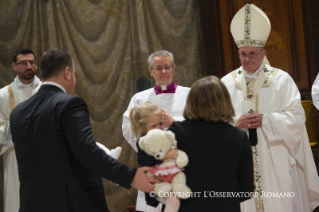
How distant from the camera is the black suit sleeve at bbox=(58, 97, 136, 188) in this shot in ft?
9.31

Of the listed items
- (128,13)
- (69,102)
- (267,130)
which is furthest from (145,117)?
(128,13)

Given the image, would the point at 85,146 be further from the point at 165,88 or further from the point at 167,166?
the point at 165,88

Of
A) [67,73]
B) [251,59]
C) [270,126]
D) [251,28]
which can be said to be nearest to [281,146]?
[270,126]

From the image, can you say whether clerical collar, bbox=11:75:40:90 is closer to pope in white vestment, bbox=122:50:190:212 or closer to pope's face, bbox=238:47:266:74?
pope in white vestment, bbox=122:50:190:212

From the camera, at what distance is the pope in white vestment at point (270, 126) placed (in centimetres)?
462

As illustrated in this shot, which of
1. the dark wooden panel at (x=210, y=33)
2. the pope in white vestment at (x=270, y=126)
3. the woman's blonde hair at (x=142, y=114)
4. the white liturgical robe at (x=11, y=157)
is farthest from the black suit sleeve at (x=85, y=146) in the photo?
the dark wooden panel at (x=210, y=33)

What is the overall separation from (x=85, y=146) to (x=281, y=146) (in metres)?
2.45

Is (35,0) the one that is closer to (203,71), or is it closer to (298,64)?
(203,71)

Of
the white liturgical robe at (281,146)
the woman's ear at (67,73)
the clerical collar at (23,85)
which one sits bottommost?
the white liturgical robe at (281,146)

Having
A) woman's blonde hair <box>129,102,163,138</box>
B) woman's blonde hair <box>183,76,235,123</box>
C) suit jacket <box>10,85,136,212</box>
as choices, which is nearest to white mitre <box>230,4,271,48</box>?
woman's blonde hair <box>129,102,163,138</box>

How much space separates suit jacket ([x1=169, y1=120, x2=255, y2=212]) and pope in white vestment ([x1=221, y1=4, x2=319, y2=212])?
1744 mm

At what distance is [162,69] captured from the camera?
5129mm

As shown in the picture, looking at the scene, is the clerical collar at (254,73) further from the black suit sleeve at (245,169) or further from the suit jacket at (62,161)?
the suit jacket at (62,161)

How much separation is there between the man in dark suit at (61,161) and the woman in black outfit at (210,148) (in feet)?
0.87
